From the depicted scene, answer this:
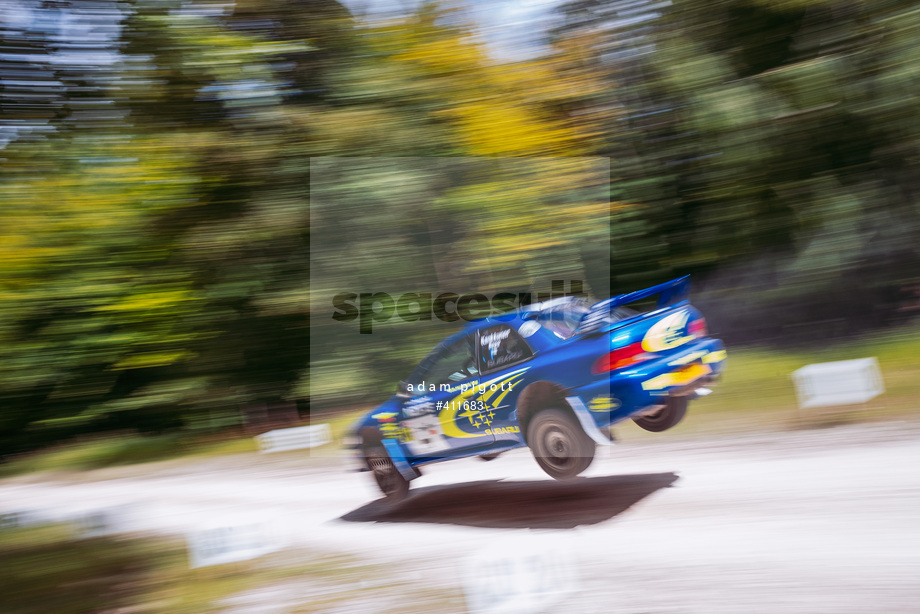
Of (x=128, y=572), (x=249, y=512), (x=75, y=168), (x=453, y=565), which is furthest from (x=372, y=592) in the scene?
(x=75, y=168)

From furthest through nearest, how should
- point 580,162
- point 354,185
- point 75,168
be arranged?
point 580,162 < point 354,185 < point 75,168

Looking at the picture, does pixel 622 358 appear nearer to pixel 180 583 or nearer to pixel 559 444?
pixel 559 444

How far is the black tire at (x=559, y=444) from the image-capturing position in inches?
179

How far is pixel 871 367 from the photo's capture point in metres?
5.91

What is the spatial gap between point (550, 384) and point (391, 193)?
3055 millimetres

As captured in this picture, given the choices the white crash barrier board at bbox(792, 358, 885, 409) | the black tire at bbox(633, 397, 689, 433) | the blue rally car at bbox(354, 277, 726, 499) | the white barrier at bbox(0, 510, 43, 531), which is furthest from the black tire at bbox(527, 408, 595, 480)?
the white barrier at bbox(0, 510, 43, 531)

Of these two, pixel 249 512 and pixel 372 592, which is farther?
pixel 249 512

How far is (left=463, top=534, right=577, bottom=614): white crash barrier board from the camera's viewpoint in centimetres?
391

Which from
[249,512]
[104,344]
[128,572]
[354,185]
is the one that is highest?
[354,185]

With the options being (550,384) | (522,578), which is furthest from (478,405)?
(522,578)

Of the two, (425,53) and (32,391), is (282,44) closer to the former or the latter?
(425,53)

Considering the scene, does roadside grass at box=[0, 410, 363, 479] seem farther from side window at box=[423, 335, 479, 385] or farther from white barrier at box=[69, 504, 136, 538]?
side window at box=[423, 335, 479, 385]

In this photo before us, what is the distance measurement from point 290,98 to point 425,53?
5.05 ft

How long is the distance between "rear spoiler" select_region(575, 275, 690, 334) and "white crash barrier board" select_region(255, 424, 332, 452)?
8.61 ft
